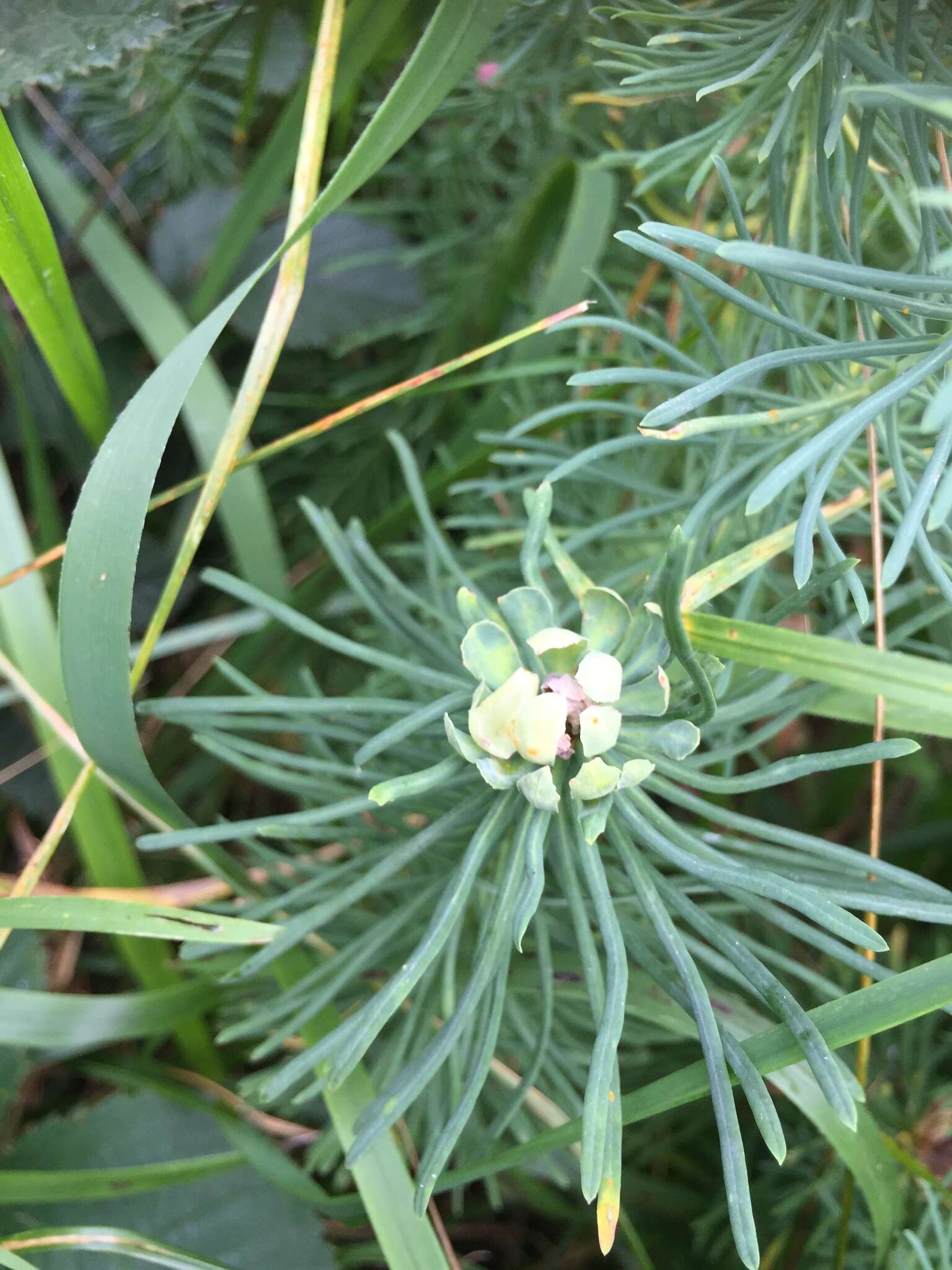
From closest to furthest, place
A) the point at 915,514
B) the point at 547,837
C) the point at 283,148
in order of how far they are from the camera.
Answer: the point at 915,514
the point at 547,837
the point at 283,148

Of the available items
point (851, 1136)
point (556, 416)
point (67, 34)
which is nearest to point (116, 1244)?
point (851, 1136)

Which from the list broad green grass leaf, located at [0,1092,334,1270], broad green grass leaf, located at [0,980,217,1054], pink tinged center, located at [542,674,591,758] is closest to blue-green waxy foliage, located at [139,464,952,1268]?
pink tinged center, located at [542,674,591,758]

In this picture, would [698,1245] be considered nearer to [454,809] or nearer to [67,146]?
[454,809]

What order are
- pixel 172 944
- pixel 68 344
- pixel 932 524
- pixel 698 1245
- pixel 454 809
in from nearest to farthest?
pixel 932 524 → pixel 454 809 → pixel 68 344 → pixel 698 1245 → pixel 172 944

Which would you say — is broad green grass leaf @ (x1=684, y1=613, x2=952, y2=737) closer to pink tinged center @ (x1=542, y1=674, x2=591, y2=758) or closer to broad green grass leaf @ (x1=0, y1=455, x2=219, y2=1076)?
pink tinged center @ (x1=542, y1=674, x2=591, y2=758)

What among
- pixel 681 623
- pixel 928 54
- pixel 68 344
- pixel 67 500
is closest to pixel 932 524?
pixel 681 623

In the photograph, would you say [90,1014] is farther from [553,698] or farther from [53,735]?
[553,698]
